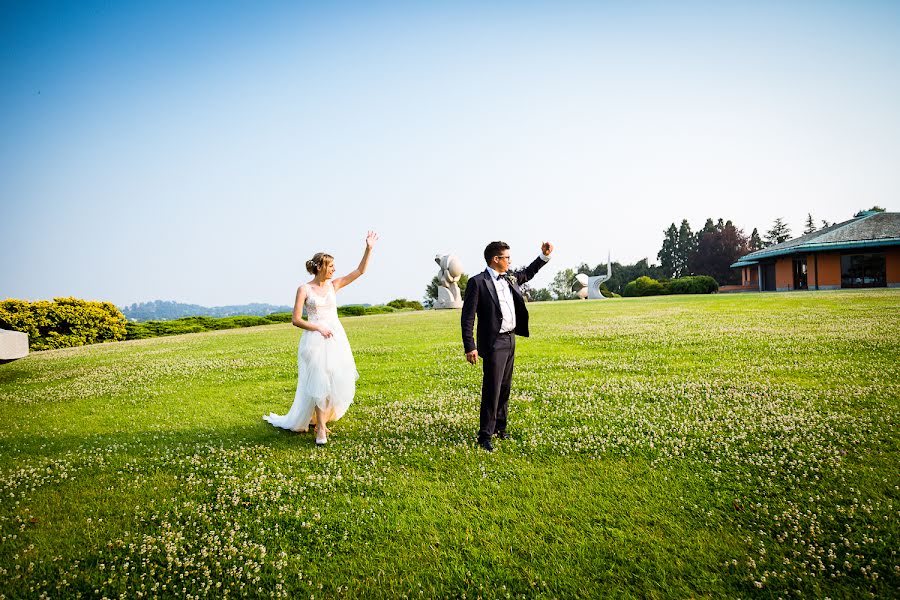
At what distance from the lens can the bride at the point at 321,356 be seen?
692 centimetres

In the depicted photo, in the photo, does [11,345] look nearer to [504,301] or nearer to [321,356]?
[321,356]

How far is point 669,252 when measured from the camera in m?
90.9

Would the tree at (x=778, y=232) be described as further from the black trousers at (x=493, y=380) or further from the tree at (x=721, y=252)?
the black trousers at (x=493, y=380)

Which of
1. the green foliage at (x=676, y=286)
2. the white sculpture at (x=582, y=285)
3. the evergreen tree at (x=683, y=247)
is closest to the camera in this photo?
the green foliage at (x=676, y=286)

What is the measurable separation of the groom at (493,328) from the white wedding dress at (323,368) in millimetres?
2042

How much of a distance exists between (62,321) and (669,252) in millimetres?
93513

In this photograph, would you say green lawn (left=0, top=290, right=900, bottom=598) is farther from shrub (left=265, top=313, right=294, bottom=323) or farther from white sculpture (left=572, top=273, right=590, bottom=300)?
white sculpture (left=572, top=273, right=590, bottom=300)

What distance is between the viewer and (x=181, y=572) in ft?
12.9

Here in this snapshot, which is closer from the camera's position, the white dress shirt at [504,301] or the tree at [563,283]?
the white dress shirt at [504,301]

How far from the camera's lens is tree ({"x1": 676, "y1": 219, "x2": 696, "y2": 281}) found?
87188mm

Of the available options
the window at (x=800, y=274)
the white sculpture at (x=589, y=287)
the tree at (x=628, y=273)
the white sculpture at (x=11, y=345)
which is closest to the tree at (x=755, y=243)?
the tree at (x=628, y=273)

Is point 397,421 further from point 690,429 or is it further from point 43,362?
point 43,362

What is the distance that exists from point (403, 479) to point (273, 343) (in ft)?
58.8

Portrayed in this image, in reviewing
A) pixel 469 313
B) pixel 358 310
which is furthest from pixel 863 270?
pixel 469 313
